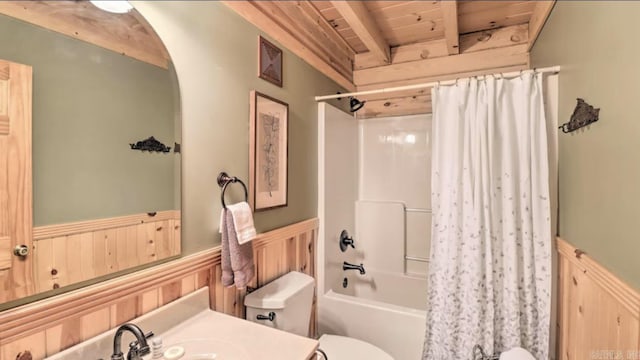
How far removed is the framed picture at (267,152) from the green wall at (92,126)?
42 centimetres

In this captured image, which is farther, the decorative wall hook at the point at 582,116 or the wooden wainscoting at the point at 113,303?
the decorative wall hook at the point at 582,116

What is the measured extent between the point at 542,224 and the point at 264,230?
1397 millimetres

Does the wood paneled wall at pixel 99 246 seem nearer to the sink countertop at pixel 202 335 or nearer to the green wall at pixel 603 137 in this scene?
the sink countertop at pixel 202 335

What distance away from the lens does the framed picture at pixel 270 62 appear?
61.7 inches

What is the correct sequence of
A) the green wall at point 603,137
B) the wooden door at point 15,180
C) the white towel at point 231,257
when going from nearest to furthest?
the wooden door at point 15,180
the green wall at point 603,137
the white towel at point 231,257

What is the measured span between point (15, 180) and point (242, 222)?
27.6 inches

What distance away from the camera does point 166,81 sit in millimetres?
1109

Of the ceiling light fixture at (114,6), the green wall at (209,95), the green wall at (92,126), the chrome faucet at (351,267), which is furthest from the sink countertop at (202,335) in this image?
the chrome faucet at (351,267)

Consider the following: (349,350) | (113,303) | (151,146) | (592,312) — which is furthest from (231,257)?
(592,312)

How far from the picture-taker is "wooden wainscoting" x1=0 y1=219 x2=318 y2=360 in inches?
29.5

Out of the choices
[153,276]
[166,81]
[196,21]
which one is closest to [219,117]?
[166,81]

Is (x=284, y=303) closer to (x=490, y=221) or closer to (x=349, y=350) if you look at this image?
(x=349, y=350)

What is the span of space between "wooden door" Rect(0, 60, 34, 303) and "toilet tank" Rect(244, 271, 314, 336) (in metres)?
0.83

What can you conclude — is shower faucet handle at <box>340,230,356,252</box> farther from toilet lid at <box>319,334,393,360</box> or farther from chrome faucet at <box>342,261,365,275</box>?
toilet lid at <box>319,334,393,360</box>
